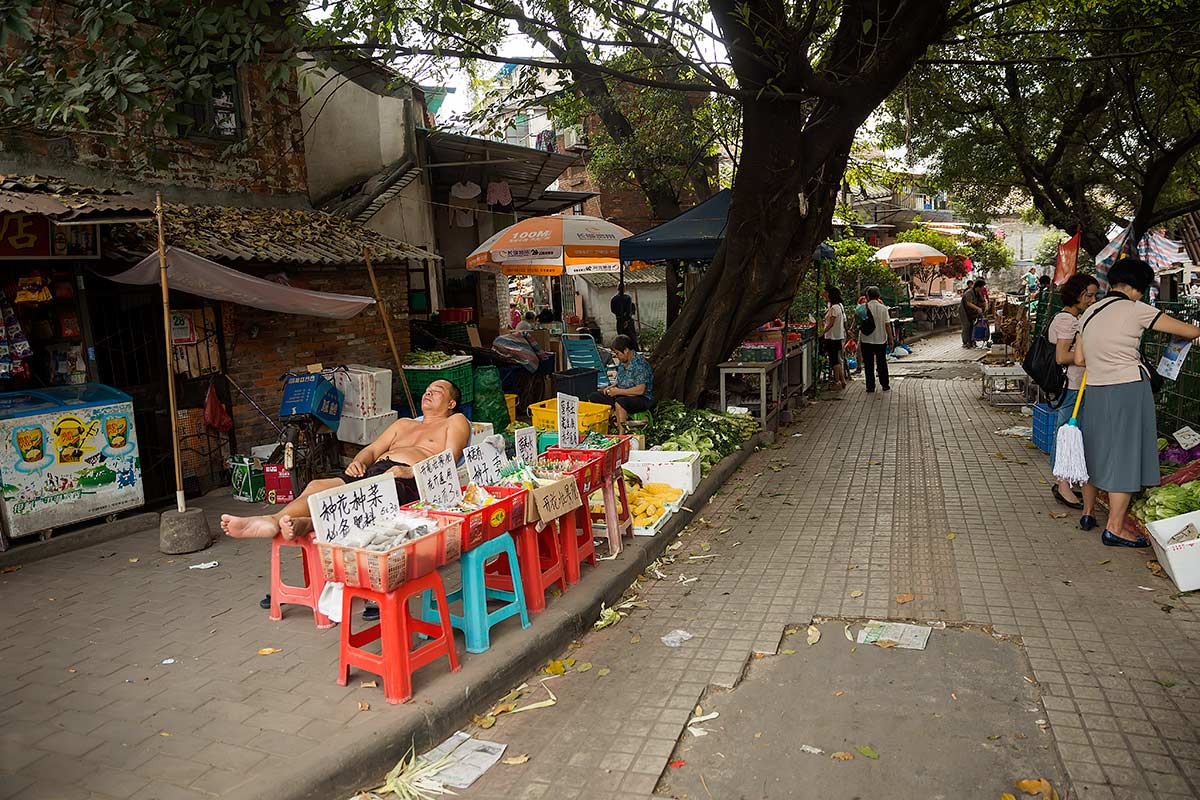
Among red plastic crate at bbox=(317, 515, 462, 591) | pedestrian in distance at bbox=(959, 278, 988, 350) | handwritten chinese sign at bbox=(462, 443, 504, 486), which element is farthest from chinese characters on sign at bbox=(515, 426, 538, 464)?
pedestrian in distance at bbox=(959, 278, 988, 350)

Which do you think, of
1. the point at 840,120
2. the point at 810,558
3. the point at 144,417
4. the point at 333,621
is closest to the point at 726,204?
the point at 840,120

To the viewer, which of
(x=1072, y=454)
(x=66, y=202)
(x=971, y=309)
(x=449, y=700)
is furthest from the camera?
(x=971, y=309)

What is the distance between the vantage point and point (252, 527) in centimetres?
529

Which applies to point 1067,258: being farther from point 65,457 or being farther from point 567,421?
point 65,457

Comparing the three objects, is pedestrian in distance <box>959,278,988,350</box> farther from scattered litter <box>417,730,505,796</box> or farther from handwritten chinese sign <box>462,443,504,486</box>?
scattered litter <box>417,730,505,796</box>

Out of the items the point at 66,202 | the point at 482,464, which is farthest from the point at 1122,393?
the point at 66,202

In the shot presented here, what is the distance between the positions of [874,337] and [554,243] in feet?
21.7

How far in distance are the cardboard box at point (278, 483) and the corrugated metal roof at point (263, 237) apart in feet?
7.27

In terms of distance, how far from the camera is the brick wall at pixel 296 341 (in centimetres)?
980

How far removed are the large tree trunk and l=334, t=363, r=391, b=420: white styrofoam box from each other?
3659 millimetres

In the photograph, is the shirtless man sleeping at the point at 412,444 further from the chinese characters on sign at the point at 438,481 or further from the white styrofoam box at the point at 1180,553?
the white styrofoam box at the point at 1180,553

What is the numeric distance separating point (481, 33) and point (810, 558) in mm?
7013

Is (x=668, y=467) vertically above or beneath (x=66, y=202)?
beneath

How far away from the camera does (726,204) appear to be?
12453mm
